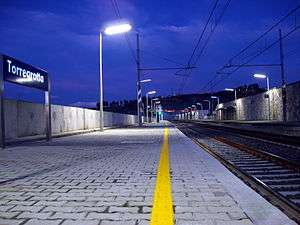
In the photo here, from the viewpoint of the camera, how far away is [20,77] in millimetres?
18953

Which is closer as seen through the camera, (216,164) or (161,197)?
(161,197)

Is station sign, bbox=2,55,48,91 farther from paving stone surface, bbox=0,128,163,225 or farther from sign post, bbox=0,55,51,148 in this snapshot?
paving stone surface, bbox=0,128,163,225

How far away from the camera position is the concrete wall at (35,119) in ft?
79.6

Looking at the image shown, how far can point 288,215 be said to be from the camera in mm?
5562

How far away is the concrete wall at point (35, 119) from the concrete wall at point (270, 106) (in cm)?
2290

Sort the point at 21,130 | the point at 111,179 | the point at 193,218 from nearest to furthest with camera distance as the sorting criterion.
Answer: the point at 193,218
the point at 111,179
the point at 21,130

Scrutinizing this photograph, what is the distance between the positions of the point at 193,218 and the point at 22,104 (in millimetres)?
22458

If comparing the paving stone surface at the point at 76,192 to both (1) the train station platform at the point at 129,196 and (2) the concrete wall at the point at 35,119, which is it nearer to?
(1) the train station platform at the point at 129,196

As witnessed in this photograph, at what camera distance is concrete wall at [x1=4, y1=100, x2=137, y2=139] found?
2427cm

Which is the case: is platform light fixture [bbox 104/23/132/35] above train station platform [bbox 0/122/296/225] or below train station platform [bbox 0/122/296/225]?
above

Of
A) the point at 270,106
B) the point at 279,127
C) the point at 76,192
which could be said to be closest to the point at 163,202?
the point at 76,192

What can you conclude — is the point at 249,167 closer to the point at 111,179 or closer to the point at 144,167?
the point at 144,167

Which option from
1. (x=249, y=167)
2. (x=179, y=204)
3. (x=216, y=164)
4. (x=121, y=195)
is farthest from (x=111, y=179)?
(x=249, y=167)

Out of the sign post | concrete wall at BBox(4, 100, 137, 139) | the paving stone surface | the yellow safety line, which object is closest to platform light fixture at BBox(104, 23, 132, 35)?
concrete wall at BBox(4, 100, 137, 139)
